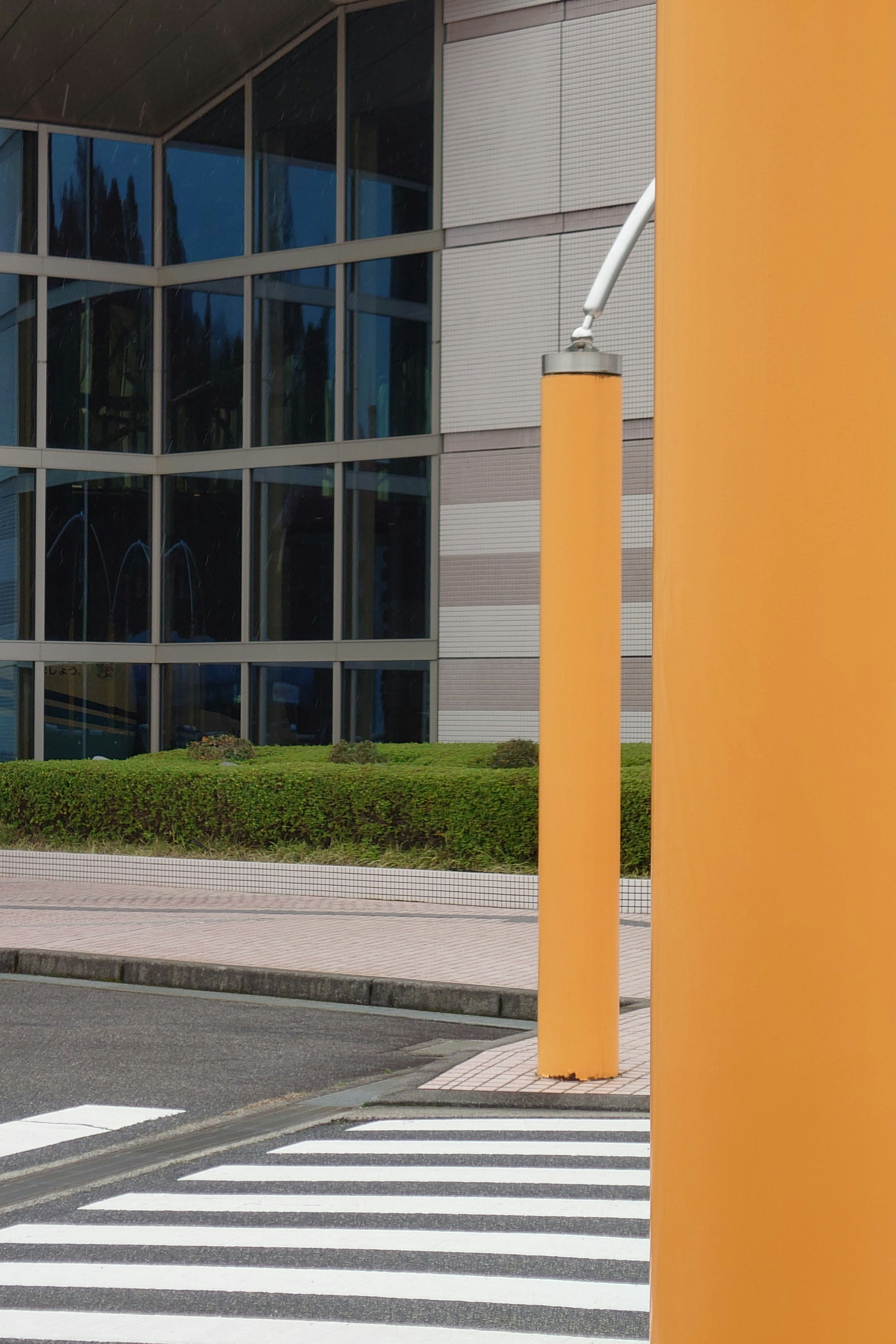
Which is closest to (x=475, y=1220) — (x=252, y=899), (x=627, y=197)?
(x=252, y=899)

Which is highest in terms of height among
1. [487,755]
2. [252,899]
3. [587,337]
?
[587,337]

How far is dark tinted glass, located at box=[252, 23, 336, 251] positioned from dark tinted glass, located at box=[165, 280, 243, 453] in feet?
3.84

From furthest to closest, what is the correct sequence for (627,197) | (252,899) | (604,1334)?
(627,197)
(252,899)
(604,1334)

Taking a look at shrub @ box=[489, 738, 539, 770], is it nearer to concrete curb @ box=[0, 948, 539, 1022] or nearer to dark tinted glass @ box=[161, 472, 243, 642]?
concrete curb @ box=[0, 948, 539, 1022]

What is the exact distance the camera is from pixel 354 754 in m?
17.4

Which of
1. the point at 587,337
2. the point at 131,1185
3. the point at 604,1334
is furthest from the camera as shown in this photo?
the point at 587,337

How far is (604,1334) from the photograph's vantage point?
4.17 meters

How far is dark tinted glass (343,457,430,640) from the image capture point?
22109mm

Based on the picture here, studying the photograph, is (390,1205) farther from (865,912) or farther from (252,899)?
(252,899)

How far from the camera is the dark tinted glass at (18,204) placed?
2448cm

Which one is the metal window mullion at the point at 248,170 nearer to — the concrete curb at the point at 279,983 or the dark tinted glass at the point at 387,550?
the dark tinted glass at the point at 387,550

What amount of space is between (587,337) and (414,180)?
16.1 metres

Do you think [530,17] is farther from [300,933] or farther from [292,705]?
[300,933]

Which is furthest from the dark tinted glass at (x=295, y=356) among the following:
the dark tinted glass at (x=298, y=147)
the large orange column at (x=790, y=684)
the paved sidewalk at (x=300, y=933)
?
the large orange column at (x=790, y=684)
